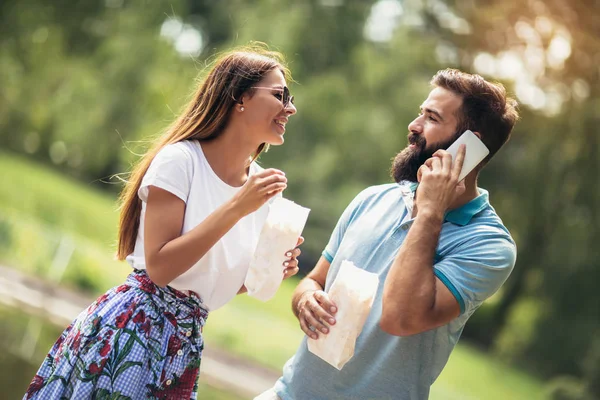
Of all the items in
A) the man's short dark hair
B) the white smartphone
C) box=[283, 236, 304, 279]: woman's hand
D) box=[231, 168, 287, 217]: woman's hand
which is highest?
the man's short dark hair

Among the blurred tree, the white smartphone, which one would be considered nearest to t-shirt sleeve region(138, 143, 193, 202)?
the white smartphone

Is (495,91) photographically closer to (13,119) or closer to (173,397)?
(173,397)

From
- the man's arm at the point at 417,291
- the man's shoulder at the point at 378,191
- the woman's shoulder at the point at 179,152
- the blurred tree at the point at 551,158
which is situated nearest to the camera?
the man's arm at the point at 417,291

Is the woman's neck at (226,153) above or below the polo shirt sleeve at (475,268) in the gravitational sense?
above

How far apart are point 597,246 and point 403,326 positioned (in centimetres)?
872

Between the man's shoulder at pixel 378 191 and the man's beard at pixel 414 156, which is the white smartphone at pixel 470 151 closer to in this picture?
the man's beard at pixel 414 156

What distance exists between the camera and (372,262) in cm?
232

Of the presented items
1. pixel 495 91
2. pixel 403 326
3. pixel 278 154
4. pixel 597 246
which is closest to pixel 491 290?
pixel 403 326

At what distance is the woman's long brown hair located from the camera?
8.06 ft

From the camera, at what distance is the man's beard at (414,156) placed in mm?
2377

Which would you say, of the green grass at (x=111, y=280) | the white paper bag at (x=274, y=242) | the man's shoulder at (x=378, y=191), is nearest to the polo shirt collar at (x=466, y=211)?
the man's shoulder at (x=378, y=191)

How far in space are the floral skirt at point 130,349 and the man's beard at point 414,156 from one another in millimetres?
768

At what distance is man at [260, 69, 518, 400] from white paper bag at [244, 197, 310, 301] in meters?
0.13

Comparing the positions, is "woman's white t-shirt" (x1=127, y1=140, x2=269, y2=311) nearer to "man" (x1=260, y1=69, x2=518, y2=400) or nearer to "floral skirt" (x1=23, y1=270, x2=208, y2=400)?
"floral skirt" (x1=23, y1=270, x2=208, y2=400)
